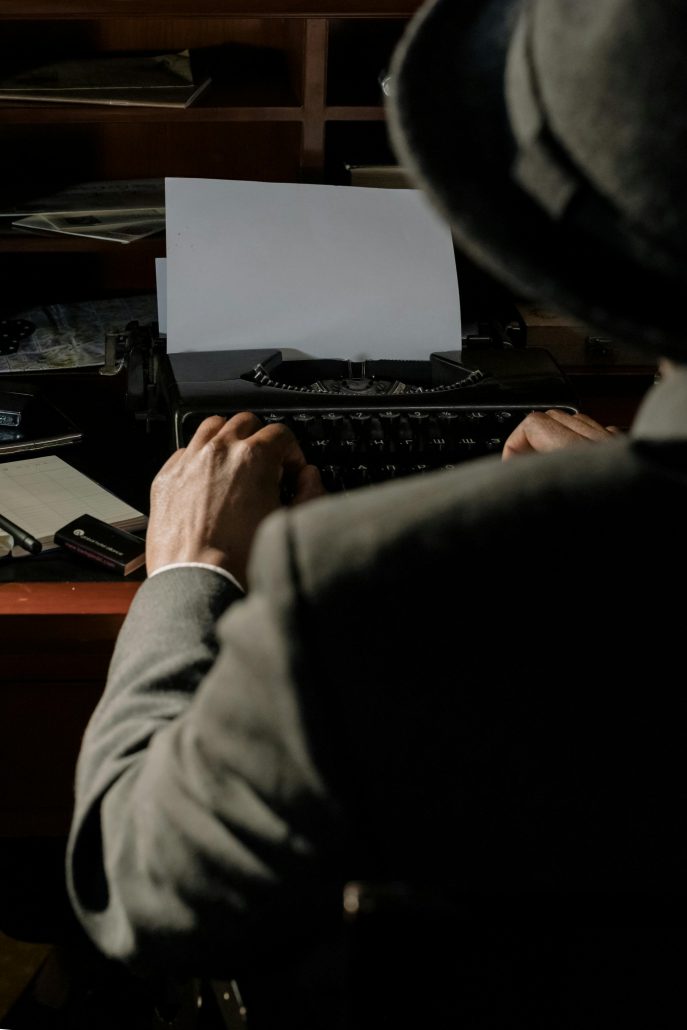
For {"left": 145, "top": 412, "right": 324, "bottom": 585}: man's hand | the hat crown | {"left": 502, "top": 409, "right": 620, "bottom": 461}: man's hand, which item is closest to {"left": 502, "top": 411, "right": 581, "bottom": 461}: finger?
{"left": 502, "top": 409, "right": 620, "bottom": 461}: man's hand

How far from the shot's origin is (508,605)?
49 cm

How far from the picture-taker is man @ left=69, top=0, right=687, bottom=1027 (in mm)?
469

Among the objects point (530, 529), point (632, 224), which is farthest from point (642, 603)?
point (632, 224)

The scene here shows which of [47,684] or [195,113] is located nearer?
[47,684]

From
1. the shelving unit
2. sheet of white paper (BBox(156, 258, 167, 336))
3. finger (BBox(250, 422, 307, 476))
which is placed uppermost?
the shelving unit

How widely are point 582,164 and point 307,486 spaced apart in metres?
0.70

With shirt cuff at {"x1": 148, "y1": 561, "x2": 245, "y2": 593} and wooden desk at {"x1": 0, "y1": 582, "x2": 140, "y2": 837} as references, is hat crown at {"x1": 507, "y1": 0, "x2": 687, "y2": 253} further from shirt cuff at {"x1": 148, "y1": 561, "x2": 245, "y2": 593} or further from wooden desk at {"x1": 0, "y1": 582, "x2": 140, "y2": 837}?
wooden desk at {"x1": 0, "y1": 582, "x2": 140, "y2": 837}

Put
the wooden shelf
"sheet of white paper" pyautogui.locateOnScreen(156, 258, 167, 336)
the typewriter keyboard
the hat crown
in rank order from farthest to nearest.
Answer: "sheet of white paper" pyautogui.locateOnScreen(156, 258, 167, 336) → the wooden shelf → the typewriter keyboard → the hat crown

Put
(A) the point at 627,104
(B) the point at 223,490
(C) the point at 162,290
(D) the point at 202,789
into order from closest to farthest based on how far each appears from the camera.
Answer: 1. (A) the point at 627,104
2. (D) the point at 202,789
3. (B) the point at 223,490
4. (C) the point at 162,290

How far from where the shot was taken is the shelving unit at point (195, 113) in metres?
1.43

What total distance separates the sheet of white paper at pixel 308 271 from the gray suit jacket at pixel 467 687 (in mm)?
943

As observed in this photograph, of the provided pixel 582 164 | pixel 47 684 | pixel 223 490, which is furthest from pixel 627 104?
pixel 47 684

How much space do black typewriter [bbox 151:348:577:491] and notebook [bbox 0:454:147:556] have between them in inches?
4.2

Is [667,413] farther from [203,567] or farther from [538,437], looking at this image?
[538,437]
